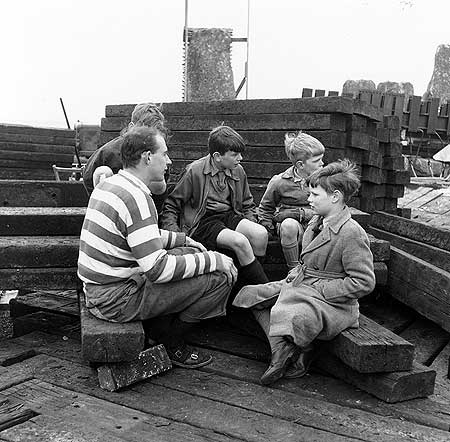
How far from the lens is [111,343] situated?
3.38m

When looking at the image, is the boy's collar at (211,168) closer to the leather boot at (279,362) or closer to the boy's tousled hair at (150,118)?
the boy's tousled hair at (150,118)

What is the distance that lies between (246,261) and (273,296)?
14.1 inches

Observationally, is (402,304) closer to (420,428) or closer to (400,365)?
(400,365)

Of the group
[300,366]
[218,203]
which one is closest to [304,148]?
[218,203]

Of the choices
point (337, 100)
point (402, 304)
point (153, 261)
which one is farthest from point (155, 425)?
point (337, 100)

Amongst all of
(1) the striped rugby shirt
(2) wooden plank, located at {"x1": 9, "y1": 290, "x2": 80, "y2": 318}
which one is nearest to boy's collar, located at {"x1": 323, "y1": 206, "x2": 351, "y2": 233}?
(1) the striped rugby shirt

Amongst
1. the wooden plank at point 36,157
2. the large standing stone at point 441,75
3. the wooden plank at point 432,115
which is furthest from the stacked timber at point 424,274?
the large standing stone at point 441,75

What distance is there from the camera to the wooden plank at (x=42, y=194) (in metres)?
6.18

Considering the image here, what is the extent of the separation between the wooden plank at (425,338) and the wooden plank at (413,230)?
1325mm

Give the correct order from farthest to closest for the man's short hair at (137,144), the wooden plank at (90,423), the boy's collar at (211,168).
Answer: the boy's collar at (211,168) → the man's short hair at (137,144) → the wooden plank at (90,423)

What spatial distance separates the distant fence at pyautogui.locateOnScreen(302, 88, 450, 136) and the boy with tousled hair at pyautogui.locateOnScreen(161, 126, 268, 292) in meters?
15.0

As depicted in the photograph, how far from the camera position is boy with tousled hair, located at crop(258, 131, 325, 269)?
15.1ft

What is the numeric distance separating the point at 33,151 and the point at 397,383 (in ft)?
40.0

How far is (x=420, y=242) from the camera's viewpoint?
6.53 metres
